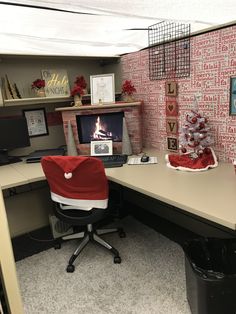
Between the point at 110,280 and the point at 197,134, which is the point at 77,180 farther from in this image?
the point at 197,134

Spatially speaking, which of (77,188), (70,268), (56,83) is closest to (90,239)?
(70,268)

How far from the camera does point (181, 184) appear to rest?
→ 5.33 ft

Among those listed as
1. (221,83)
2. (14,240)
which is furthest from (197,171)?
(14,240)

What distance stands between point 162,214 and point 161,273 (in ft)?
2.65

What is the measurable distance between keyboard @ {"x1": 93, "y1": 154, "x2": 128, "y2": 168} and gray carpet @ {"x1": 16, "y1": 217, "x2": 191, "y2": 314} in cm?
75

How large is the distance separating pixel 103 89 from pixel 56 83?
502mm

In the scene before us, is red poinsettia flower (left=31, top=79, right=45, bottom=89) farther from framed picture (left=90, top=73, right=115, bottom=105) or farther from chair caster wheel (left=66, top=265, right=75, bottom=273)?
chair caster wheel (left=66, top=265, right=75, bottom=273)

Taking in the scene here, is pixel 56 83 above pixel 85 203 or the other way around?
above

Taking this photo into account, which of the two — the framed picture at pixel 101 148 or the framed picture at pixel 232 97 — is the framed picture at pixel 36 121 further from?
the framed picture at pixel 232 97

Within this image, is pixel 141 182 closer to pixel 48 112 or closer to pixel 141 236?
pixel 141 236

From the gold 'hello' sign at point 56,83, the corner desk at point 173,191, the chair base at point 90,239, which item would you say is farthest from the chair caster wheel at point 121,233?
the gold 'hello' sign at point 56,83

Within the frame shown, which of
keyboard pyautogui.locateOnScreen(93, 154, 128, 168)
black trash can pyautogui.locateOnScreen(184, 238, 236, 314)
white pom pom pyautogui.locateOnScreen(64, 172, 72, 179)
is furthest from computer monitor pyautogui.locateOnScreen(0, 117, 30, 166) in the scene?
black trash can pyautogui.locateOnScreen(184, 238, 236, 314)

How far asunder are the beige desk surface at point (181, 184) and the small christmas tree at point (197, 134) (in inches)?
7.2

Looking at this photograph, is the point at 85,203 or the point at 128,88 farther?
the point at 128,88
